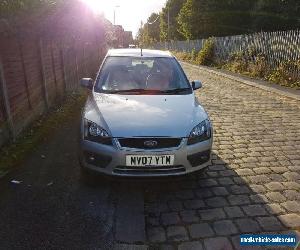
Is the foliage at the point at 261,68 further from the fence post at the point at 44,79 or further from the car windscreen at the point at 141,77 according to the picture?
the fence post at the point at 44,79

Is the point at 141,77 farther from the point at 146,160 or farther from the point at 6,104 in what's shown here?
the point at 6,104

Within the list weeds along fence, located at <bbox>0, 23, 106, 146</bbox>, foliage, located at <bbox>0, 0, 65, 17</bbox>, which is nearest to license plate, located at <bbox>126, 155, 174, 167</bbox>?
weeds along fence, located at <bbox>0, 23, 106, 146</bbox>

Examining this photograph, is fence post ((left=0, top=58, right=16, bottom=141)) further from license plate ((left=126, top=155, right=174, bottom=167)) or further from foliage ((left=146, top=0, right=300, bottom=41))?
foliage ((left=146, top=0, right=300, bottom=41))

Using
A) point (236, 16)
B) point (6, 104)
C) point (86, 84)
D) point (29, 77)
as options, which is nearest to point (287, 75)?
point (29, 77)

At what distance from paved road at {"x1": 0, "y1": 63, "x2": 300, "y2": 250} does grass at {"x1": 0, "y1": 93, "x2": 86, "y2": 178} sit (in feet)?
0.73

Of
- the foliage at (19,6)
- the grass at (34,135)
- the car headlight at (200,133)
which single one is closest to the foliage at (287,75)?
the grass at (34,135)

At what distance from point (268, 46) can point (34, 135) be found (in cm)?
1495

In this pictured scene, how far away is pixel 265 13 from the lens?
3728 cm

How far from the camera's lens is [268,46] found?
1834cm

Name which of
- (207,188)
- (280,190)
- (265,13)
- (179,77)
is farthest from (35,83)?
(265,13)

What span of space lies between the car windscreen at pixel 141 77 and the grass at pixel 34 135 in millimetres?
1816

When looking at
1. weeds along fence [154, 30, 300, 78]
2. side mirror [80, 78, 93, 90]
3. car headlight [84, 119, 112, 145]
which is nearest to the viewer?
car headlight [84, 119, 112, 145]

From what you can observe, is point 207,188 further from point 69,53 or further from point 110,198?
point 69,53

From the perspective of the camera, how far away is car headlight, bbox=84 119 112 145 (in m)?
4.13
